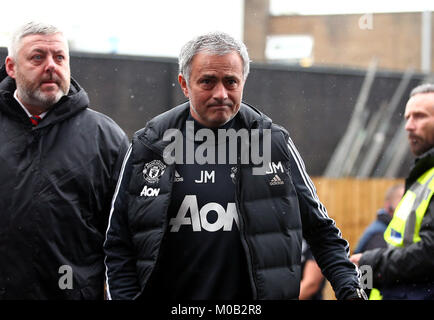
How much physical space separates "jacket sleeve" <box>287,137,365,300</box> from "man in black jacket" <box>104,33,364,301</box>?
0.4 inches

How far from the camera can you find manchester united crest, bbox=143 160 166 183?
295cm

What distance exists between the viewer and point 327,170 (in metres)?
10.9

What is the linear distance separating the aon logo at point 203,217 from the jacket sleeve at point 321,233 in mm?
338

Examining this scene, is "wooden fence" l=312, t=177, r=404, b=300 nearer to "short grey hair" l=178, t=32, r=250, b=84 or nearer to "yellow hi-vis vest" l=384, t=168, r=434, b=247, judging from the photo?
"yellow hi-vis vest" l=384, t=168, r=434, b=247

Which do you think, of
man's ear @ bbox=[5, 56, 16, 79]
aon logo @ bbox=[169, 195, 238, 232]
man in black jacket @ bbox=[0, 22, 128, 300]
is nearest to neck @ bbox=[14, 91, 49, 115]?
man in black jacket @ bbox=[0, 22, 128, 300]

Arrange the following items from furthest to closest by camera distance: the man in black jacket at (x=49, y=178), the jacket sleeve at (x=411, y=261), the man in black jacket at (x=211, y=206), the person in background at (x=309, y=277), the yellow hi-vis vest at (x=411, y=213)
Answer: the person in background at (x=309, y=277), the yellow hi-vis vest at (x=411, y=213), the jacket sleeve at (x=411, y=261), the man in black jacket at (x=49, y=178), the man in black jacket at (x=211, y=206)

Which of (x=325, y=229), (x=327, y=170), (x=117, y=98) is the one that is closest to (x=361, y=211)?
(x=327, y=170)

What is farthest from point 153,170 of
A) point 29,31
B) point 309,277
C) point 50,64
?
point 309,277

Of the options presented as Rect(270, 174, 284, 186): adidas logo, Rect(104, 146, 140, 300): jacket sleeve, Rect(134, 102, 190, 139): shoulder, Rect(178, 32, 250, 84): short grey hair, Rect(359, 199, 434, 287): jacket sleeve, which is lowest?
Rect(359, 199, 434, 287): jacket sleeve

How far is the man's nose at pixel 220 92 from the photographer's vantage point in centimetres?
290

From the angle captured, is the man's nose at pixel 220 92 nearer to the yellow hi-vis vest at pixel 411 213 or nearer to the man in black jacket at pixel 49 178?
the man in black jacket at pixel 49 178

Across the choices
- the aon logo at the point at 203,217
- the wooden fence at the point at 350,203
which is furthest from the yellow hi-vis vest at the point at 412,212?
the wooden fence at the point at 350,203

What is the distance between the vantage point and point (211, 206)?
2938 millimetres

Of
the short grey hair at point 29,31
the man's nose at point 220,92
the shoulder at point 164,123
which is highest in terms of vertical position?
the short grey hair at point 29,31
